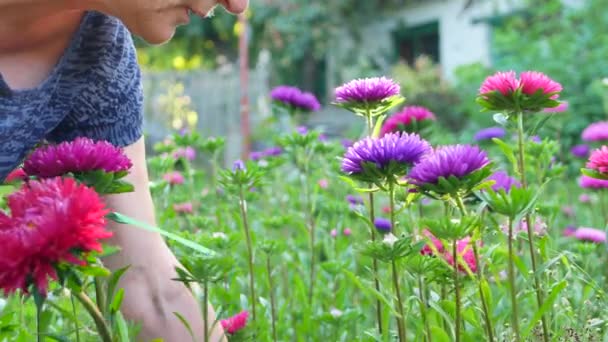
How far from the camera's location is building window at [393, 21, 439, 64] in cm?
1227

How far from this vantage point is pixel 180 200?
100 inches

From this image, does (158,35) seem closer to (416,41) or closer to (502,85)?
(502,85)

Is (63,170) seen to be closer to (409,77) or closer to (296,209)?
(296,209)

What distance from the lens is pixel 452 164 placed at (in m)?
0.89

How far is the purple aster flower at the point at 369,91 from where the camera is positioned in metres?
1.22

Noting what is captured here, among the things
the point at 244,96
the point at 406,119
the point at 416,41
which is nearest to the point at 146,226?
the point at 406,119

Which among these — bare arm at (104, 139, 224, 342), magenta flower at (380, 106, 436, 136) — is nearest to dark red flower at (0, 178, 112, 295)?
bare arm at (104, 139, 224, 342)

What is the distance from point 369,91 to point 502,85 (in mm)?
199

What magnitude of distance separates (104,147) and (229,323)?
422mm

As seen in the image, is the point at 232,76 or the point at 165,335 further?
the point at 232,76

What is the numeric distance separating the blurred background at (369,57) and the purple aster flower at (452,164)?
15.6ft

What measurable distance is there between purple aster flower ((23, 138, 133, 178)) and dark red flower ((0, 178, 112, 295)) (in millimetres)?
150

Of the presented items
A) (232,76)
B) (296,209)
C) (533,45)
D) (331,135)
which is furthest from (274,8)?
(296,209)

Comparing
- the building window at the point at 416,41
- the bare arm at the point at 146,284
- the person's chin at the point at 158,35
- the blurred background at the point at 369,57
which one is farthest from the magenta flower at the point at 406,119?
the building window at the point at 416,41
